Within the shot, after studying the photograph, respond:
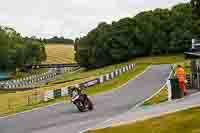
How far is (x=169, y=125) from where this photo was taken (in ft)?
51.8

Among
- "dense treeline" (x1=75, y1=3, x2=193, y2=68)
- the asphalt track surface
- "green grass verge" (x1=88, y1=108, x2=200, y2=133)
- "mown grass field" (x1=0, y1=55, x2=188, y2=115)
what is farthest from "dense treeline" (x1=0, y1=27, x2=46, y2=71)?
"green grass verge" (x1=88, y1=108, x2=200, y2=133)

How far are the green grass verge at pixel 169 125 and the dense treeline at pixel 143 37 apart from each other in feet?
290

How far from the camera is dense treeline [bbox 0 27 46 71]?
146 metres

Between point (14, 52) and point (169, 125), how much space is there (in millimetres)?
135479

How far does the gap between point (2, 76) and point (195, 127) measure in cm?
12137

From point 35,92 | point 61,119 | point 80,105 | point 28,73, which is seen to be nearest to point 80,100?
point 80,105

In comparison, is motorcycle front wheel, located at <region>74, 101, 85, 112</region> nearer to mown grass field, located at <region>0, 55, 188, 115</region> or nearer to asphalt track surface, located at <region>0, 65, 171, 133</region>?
asphalt track surface, located at <region>0, 65, 171, 133</region>

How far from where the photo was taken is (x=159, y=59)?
106438 mm

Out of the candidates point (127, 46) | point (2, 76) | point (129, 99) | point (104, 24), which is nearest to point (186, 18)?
point (127, 46)

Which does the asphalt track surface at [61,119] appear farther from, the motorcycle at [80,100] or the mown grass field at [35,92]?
the mown grass field at [35,92]

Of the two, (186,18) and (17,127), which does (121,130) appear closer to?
(17,127)

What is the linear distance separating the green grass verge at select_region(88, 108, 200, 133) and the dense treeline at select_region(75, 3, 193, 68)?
3477 inches

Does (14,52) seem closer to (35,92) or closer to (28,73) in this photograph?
(28,73)

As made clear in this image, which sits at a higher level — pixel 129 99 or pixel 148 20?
pixel 148 20
